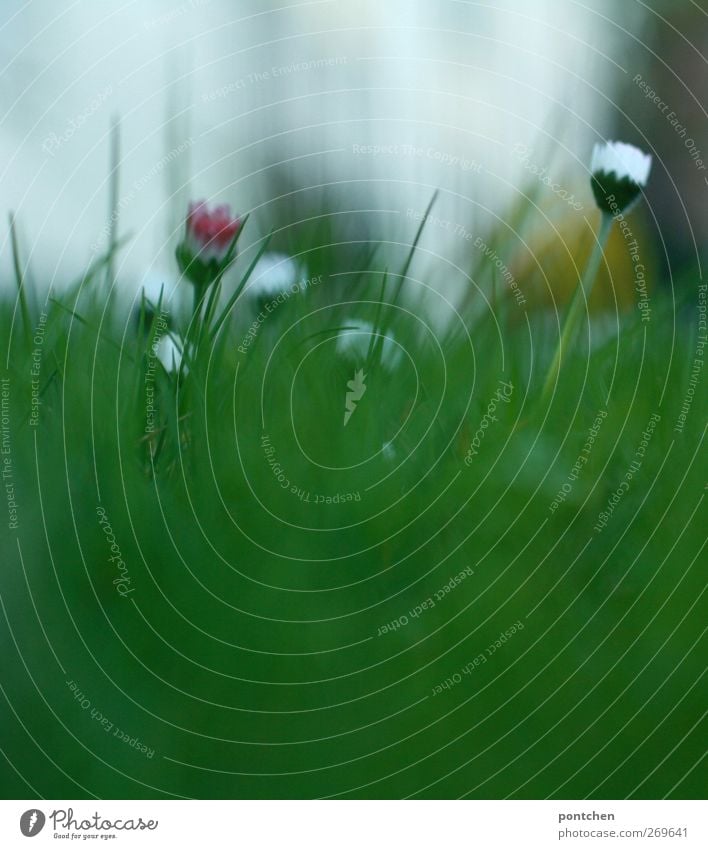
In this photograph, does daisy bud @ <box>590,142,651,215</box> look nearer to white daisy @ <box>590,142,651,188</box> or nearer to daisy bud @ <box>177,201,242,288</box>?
white daisy @ <box>590,142,651,188</box>

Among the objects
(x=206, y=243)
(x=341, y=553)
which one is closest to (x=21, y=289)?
(x=206, y=243)

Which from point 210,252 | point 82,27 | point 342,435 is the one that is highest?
point 82,27

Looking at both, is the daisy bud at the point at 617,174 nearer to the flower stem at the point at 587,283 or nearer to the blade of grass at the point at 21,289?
the flower stem at the point at 587,283

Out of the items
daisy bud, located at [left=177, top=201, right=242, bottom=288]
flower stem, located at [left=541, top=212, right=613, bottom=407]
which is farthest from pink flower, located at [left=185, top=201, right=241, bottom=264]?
flower stem, located at [left=541, top=212, right=613, bottom=407]

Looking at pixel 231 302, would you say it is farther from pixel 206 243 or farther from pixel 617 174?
pixel 617 174
